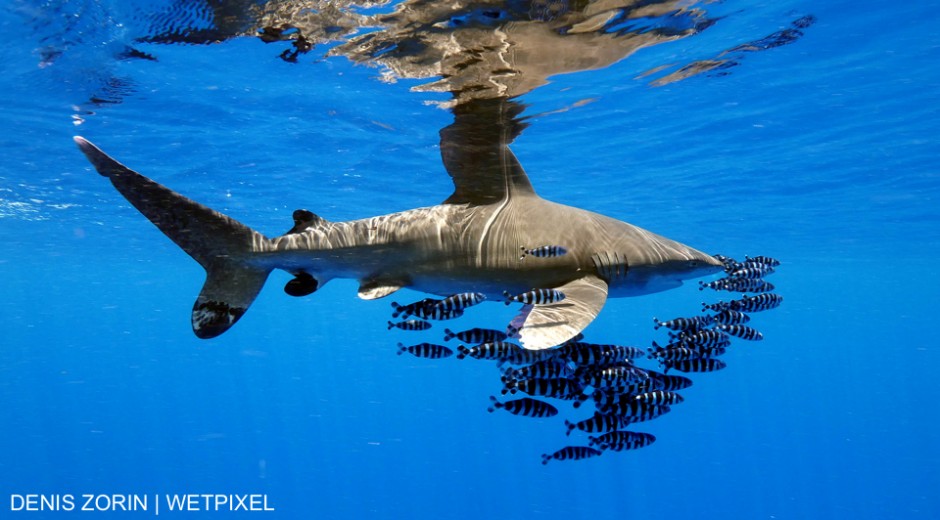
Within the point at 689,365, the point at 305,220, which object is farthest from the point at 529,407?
the point at 305,220

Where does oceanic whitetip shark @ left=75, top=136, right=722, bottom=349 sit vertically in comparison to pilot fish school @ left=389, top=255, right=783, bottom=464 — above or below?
above

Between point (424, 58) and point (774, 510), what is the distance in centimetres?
9573

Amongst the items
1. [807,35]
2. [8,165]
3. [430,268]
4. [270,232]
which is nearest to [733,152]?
[807,35]

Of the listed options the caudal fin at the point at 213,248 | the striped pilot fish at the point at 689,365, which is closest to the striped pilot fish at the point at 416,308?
the caudal fin at the point at 213,248

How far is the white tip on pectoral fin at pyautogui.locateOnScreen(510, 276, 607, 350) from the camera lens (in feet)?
14.1

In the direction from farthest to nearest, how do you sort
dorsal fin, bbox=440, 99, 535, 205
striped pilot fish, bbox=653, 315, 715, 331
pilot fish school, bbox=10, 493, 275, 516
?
pilot fish school, bbox=10, 493, 275, 516, dorsal fin, bbox=440, 99, 535, 205, striped pilot fish, bbox=653, 315, 715, 331

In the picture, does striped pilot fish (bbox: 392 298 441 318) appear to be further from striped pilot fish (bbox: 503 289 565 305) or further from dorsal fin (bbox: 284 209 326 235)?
dorsal fin (bbox: 284 209 326 235)

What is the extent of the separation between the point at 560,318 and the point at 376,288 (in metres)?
2.16

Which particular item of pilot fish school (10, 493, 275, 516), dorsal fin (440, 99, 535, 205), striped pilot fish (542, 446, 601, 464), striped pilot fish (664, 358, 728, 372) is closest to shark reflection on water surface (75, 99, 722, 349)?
dorsal fin (440, 99, 535, 205)

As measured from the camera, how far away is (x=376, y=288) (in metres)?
6.05

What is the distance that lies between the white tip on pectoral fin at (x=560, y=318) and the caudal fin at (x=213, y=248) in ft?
9.23

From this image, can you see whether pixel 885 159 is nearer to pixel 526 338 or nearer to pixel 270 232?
pixel 526 338

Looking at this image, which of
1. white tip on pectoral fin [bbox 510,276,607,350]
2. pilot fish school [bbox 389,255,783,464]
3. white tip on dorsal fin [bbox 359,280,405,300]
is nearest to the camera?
white tip on pectoral fin [bbox 510,276,607,350]

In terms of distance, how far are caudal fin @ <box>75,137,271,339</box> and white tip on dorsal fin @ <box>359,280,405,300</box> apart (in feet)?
3.41
